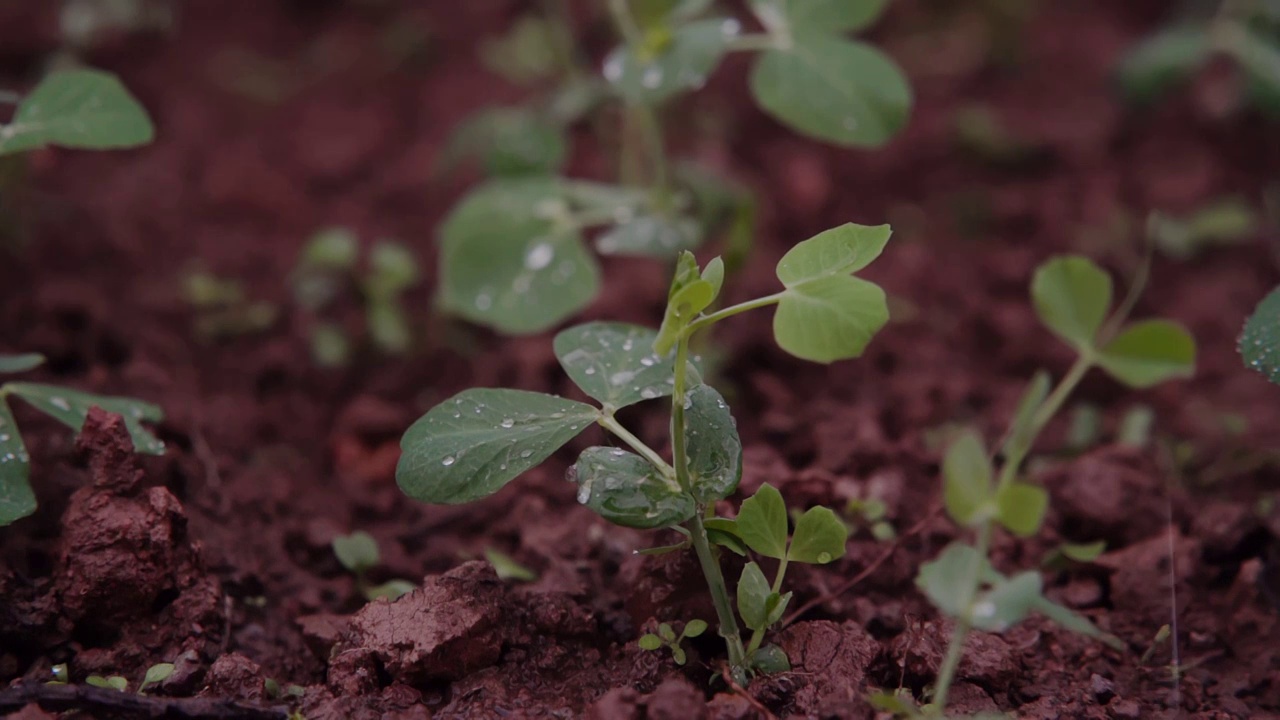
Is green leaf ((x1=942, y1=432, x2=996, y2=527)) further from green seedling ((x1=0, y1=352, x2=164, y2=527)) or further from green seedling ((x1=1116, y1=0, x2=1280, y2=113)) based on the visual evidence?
green seedling ((x1=1116, y1=0, x2=1280, y2=113))

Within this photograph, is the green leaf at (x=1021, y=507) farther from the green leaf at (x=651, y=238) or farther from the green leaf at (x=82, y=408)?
the green leaf at (x=82, y=408)

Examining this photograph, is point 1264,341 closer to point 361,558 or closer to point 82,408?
point 361,558

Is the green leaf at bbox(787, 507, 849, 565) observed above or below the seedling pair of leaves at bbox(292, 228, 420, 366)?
above

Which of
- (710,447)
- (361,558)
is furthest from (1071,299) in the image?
(361,558)

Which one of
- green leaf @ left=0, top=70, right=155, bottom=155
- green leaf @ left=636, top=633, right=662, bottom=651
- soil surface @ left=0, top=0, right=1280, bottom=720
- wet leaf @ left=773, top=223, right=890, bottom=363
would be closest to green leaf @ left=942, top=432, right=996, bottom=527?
wet leaf @ left=773, top=223, right=890, bottom=363

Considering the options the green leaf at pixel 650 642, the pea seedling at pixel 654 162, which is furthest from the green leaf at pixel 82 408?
the green leaf at pixel 650 642

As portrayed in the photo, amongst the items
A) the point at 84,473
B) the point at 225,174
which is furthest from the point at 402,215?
the point at 84,473

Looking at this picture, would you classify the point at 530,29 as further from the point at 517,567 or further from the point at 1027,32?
the point at 517,567
